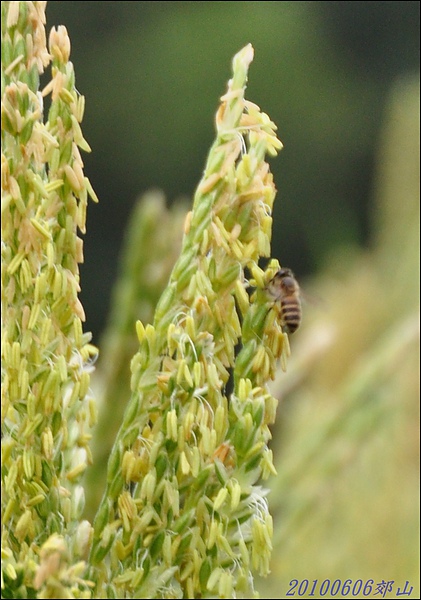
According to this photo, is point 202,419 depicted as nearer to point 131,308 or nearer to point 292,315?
point 292,315

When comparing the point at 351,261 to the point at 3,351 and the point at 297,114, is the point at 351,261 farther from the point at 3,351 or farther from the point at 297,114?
the point at 297,114

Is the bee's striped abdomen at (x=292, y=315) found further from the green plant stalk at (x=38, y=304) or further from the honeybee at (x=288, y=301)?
the green plant stalk at (x=38, y=304)

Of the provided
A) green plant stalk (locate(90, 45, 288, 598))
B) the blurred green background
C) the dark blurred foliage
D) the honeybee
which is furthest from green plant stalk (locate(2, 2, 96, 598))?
the dark blurred foliage

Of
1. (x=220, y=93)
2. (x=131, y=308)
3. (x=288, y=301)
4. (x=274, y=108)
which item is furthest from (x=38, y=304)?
(x=274, y=108)

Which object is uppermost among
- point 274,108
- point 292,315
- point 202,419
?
point 274,108

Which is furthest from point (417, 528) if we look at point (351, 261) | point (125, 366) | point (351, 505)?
point (351, 261)
